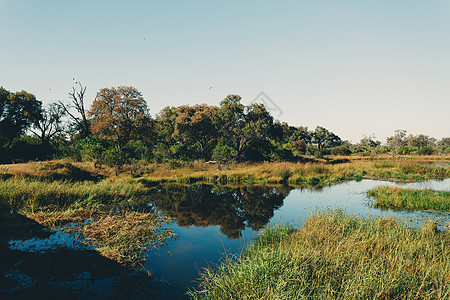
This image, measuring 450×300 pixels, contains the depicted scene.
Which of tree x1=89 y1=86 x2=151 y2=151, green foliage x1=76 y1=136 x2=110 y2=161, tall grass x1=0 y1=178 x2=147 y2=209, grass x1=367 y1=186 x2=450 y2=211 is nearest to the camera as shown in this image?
tall grass x1=0 y1=178 x2=147 y2=209

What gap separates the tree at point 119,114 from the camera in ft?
99.1

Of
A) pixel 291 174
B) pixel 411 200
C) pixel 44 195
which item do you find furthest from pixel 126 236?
pixel 291 174

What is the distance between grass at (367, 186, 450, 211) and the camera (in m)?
12.7

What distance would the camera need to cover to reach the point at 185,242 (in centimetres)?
902

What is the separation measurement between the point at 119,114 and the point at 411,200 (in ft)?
102

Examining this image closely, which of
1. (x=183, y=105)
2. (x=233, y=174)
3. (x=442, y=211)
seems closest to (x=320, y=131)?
(x=183, y=105)

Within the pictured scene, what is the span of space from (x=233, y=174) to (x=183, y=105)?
16.0 meters

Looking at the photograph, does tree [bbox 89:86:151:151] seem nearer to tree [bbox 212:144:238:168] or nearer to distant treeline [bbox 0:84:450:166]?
distant treeline [bbox 0:84:450:166]

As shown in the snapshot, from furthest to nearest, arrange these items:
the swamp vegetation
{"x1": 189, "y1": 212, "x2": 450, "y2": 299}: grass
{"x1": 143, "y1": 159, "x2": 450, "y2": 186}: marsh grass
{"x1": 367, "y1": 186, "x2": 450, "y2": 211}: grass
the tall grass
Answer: {"x1": 143, "y1": 159, "x2": 450, "y2": 186}: marsh grass → {"x1": 367, "y1": 186, "x2": 450, "y2": 211}: grass → the tall grass → the swamp vegetation → {"x1": 189, "y1": 212, "x2": 450, "y2": 299}: grass

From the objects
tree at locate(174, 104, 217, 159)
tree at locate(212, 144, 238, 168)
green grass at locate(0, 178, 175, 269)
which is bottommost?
green grass at locate(0, 178, 175, 269)

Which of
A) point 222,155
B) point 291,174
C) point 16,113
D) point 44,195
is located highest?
point 16,113

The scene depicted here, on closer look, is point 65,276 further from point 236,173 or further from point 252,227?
point 236,173

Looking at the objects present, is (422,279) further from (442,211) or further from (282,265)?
(442,211)

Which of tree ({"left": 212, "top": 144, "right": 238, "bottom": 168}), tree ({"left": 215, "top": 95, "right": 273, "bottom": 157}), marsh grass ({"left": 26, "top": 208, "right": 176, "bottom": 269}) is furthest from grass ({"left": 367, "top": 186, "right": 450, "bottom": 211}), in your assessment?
tree ({"left": 215, "top": 95, "right": 273, "bottom": 157})
